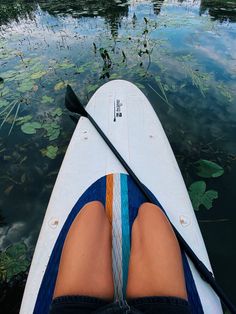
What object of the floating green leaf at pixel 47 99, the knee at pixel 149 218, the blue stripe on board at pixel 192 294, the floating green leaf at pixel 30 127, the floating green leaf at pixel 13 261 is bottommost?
the floating green leaf at pixel 47 99

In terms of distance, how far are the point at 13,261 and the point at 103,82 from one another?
12.3 ft

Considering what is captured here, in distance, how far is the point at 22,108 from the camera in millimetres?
4281

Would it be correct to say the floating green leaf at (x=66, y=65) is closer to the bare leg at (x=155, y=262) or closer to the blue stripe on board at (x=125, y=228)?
the blue stripe on board at (x=125, y=228)

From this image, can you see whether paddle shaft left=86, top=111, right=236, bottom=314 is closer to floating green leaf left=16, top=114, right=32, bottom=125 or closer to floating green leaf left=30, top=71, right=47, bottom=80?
floating green leaf left=16, top=114, right=32, bottom=125

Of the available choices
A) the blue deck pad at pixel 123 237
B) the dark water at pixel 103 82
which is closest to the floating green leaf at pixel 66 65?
the dark water at pixel 103 82

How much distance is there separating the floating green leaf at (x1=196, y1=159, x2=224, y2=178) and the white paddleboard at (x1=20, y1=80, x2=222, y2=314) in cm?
64

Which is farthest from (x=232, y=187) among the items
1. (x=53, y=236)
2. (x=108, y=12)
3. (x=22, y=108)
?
(x=108, y=12)

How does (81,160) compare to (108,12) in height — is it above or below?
above

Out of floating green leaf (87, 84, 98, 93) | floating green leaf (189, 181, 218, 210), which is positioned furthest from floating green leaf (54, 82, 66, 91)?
floating green leaf (189, 181, 218, 210)

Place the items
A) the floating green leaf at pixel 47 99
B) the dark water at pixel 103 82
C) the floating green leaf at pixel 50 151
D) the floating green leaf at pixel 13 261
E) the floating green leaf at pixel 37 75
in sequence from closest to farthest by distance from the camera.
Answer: the floating green leaf at pixel 13 261, the dark water at pixel 103 82, the floating green leaf at pixel 50 151, the floating green leaf at pixel 47 99, the floating green leaf at pixel 37 75

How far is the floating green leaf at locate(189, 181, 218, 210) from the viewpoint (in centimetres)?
258

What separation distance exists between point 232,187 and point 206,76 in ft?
9.56

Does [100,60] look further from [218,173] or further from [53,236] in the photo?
[53,236]

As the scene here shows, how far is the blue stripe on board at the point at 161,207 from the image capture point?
1.45 meters
